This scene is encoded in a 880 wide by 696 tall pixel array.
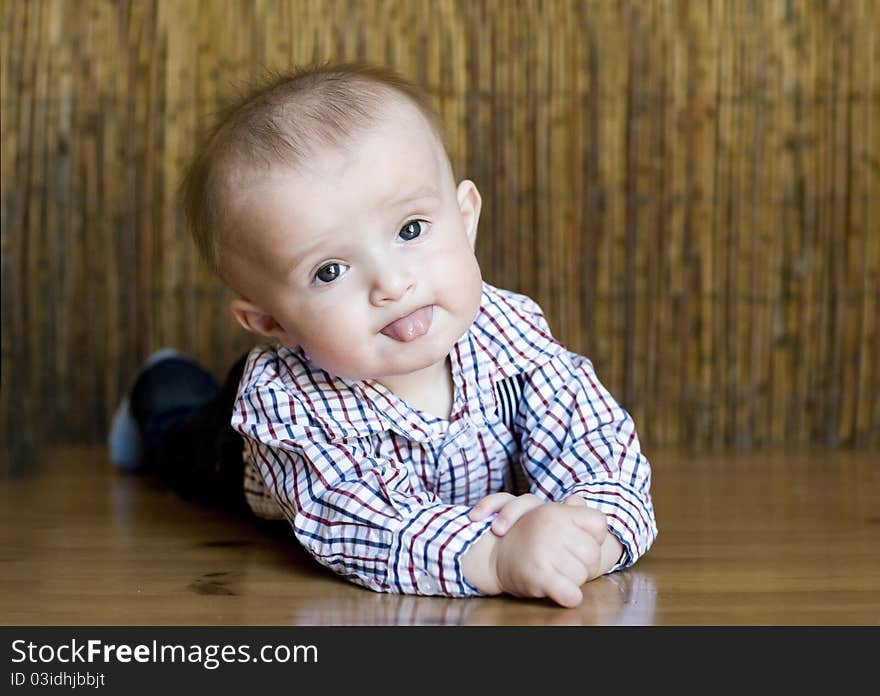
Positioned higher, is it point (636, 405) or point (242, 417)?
point (242, 417)

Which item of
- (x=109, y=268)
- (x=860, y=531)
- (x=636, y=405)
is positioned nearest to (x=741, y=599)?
(x=860, y=531)

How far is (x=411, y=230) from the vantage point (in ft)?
3.93

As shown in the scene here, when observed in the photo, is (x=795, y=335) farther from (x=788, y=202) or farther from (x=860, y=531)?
(x=860, y=531)

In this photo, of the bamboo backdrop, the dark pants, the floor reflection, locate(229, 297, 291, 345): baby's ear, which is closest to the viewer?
the floor reflection

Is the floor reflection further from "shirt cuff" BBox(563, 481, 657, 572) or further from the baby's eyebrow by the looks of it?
the baby's eyebrow

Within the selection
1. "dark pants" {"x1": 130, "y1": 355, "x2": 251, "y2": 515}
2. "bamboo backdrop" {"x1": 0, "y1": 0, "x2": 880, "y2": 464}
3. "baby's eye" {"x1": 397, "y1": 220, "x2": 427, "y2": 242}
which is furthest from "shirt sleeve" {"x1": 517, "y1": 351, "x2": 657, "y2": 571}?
"bamboo backdrop" {"x1": 0, "y1": 0, "x2": 880, "y2": 464}

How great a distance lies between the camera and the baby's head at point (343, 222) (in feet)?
3.82

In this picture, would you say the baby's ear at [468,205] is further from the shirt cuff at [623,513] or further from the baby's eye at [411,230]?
the shirt cuff at [623,513]

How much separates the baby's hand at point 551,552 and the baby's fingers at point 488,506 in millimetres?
33

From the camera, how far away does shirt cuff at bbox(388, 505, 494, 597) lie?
1.13 m
